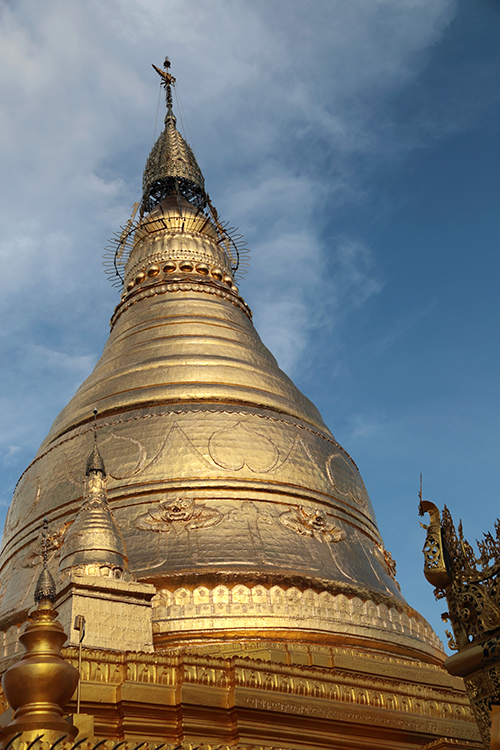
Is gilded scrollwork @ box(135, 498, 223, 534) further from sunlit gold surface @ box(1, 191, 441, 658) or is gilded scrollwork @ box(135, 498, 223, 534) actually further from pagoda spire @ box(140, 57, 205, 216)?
pagoda spire @ box(140, 57, 205, 216)

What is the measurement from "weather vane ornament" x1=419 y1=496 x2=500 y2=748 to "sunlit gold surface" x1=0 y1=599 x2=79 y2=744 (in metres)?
2.91

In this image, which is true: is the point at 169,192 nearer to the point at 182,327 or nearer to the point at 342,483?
the point at 182,327

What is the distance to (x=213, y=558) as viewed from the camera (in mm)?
12609

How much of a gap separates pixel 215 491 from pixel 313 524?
1.71 meters

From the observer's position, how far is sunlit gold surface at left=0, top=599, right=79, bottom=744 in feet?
20.4

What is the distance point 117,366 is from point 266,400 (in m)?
3.25

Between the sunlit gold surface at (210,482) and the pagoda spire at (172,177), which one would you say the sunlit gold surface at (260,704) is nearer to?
the sunlit gold surface at (210,482)

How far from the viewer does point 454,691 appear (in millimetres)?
11312

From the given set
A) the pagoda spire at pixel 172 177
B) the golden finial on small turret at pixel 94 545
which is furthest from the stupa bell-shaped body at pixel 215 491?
the pagoda spire at pixel 172 177

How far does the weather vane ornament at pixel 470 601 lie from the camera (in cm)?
616

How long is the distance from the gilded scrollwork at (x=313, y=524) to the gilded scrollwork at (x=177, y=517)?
4.04 feet

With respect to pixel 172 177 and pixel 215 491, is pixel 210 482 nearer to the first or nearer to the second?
pixel 215 491

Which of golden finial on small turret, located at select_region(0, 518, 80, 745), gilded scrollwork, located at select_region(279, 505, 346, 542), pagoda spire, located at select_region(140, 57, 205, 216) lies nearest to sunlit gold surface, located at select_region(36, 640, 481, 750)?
golden finial on small turret, located at select_region(0, 518, 80, 745)

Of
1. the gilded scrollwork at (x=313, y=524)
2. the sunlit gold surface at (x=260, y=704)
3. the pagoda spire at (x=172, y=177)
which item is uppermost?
the pagoda spire at (x=172, y=177)
